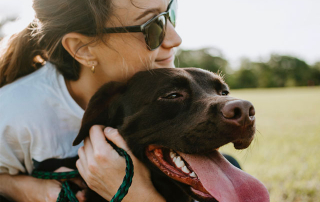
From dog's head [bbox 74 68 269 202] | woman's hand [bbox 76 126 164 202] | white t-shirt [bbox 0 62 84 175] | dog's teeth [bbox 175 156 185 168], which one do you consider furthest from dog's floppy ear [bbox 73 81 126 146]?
dog's teeth [bbox 175 156 185 168]

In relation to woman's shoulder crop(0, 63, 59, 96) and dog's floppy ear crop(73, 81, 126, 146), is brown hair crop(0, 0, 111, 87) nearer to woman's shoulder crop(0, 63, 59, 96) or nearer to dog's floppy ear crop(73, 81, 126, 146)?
woman's shoulder crop(0, 63, 59, 96)

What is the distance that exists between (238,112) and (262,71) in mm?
80725

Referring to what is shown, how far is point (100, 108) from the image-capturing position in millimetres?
2521

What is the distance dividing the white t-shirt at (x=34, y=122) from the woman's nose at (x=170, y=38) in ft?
3.59

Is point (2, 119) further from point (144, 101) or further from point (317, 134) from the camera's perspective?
point (317, 134)

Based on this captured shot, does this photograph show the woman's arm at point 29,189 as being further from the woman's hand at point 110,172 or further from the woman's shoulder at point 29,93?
the woman's shoulder at point 29,93

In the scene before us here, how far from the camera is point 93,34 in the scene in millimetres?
2553

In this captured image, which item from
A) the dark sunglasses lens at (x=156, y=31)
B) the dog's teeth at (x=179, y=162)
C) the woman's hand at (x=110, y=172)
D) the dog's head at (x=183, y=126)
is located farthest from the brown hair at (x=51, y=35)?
the dog's teeth at (x=179, y=162)

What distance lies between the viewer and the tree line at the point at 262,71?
6775 cm

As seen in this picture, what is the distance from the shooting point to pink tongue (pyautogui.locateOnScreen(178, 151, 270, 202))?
1.88 metres

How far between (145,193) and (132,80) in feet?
3.28

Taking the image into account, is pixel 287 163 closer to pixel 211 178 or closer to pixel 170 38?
pixel 170 38

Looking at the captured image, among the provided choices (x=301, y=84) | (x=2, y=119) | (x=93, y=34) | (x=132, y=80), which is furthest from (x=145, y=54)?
(x=301, y=84)

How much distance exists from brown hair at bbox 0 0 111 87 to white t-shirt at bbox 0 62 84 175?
0.67 ft
